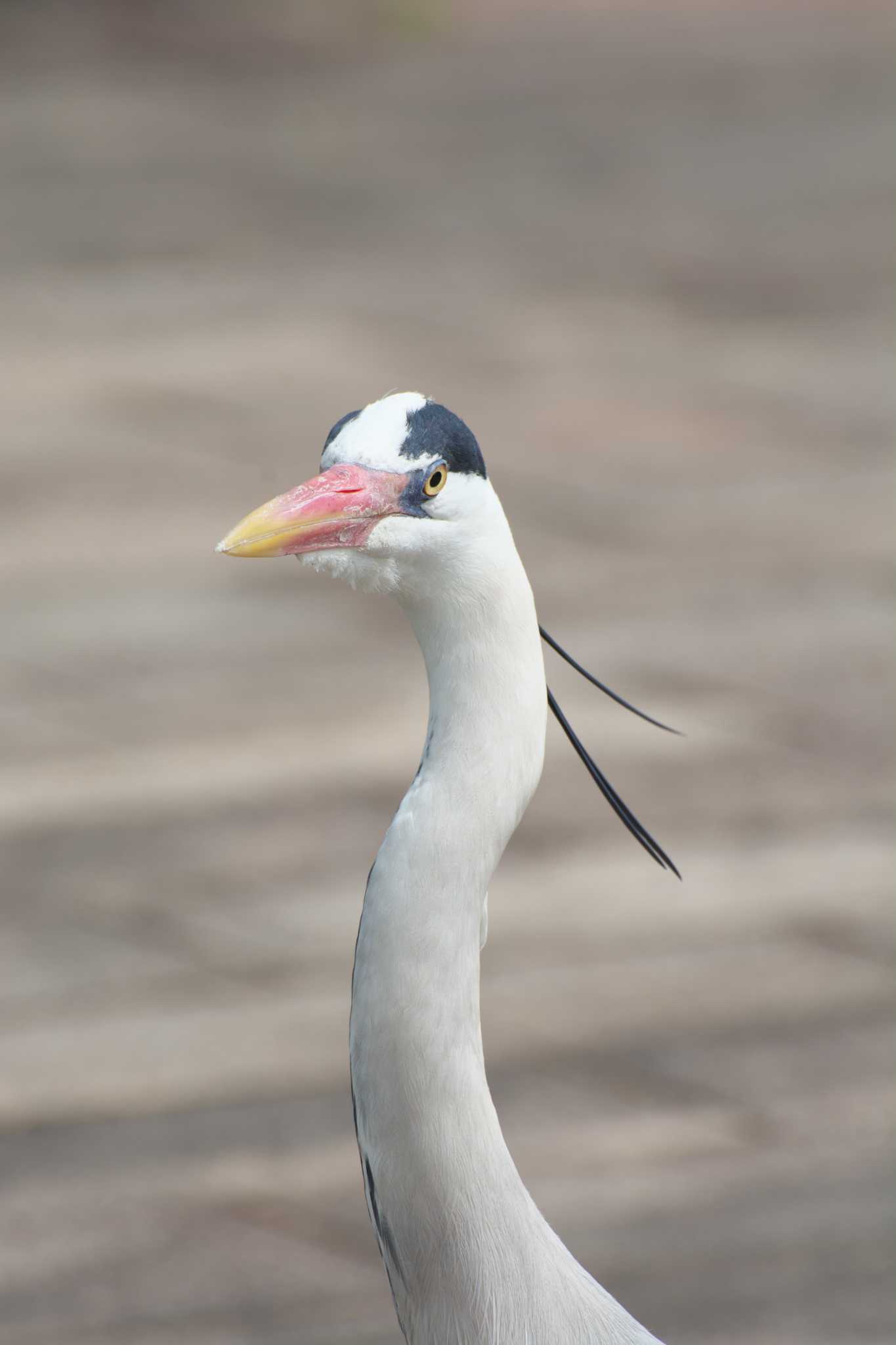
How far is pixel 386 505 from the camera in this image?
190 cm

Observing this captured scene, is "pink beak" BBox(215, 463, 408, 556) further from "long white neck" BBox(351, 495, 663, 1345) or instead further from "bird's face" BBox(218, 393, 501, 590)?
"long white neck" BBox(351, 495, 663, 1345)

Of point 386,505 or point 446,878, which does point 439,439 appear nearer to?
point 386,505

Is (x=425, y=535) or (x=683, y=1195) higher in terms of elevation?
(x=425, y=535)

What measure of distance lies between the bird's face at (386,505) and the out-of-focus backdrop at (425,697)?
6.44 ft

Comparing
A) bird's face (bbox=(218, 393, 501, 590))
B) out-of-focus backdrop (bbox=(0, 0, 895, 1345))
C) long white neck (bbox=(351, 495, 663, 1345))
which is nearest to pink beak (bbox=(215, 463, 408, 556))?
bird's face (bbox=(218, 393, 501, 590))

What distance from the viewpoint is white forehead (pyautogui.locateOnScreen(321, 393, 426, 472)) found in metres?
1.92

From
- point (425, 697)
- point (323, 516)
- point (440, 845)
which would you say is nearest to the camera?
point (323, 516)

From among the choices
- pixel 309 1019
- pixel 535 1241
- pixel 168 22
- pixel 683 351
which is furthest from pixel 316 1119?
pixel 168 22

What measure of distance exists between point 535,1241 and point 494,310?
728 cm

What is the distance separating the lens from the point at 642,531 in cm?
695

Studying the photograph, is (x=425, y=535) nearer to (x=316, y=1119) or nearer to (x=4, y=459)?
(x=316, y=1119)

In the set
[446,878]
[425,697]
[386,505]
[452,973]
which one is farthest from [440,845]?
[425,697]

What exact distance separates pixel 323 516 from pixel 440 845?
0.38 m

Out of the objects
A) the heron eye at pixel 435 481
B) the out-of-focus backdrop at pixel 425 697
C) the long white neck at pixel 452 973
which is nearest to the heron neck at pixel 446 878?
the long white neck at pixel 452 973
